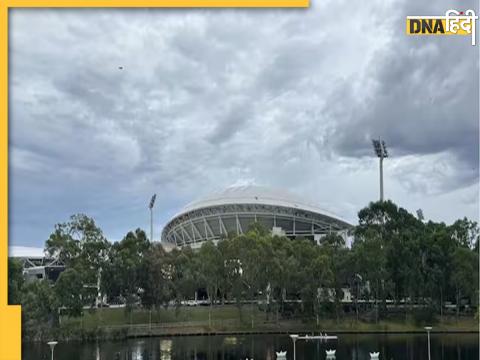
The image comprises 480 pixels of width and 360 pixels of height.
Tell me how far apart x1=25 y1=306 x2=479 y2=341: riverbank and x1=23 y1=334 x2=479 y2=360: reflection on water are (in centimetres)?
316

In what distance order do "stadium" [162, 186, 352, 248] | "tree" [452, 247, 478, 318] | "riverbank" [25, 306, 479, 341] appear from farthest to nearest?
"stadium" [162, 186, 352, 248] → "tree" [452, 247, 478, 318] → "riverbank" [25, 306, 479, 341]

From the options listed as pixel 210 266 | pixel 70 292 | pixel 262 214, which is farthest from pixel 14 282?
pixel 262 214

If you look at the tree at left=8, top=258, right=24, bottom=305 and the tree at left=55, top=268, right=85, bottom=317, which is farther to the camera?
the tree at left=55, top=268, right=85, bottom=317

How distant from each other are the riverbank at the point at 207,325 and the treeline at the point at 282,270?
1.59 m

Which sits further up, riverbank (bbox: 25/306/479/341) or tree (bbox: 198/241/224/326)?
tree (bbox: 198/241/224/326)

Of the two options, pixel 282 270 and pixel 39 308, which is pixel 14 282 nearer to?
pixel 39 308

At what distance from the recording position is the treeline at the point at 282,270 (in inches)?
2402

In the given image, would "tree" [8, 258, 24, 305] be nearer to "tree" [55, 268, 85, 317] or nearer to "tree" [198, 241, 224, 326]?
"tree" [55, 268, 85, 317]

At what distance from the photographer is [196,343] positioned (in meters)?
52.5

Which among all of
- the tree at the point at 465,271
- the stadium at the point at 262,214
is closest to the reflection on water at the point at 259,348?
the tree at the point at 465,271

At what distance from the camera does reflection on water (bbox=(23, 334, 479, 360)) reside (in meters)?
42.6

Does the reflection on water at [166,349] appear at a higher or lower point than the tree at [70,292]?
lower

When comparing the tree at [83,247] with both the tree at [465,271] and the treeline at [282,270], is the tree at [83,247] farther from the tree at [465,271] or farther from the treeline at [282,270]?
the tree at [465,271]

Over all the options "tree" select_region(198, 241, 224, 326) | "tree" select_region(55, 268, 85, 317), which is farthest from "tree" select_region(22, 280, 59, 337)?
Answer: "tree" select_region(198, 241, 224, 326)
